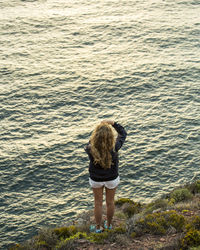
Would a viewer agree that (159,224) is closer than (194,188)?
Yes

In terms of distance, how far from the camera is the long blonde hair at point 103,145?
299 inches

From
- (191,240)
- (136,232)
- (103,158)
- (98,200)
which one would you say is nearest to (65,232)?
(98,200)

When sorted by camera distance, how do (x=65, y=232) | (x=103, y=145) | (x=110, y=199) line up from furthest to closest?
(x=65, y=232), (x=110, y=199), (x=103, y=145)

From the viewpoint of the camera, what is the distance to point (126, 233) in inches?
341

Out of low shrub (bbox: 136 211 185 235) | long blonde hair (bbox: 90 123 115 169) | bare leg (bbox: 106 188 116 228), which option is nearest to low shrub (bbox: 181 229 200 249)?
low shrub (bbox: 136 211 185 235)

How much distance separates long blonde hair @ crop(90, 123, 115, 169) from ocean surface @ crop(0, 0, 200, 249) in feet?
22.2

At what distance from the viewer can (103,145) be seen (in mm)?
7652

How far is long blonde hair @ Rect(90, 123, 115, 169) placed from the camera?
25.0 feet

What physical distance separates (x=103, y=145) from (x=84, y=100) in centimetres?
1562

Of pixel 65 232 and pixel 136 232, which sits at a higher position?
pixel 136 232

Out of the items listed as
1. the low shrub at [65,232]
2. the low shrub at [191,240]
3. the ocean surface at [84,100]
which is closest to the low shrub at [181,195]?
the ocean surface at [84,100]

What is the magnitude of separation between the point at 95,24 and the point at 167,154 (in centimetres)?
2123

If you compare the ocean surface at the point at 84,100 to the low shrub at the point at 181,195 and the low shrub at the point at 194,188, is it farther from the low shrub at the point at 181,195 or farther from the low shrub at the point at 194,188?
the low shrub at the point at 181,195

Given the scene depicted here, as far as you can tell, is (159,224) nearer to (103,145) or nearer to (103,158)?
(103,158)
